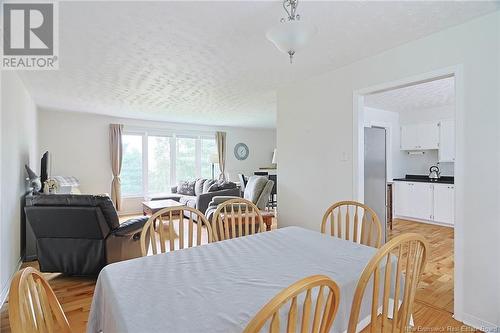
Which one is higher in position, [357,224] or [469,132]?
[469,132]

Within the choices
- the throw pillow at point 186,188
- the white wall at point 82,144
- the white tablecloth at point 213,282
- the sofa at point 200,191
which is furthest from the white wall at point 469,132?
the white wall at point 82,144

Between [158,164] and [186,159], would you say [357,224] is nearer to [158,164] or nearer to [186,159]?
[158,164]

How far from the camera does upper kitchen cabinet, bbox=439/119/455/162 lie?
502 cm

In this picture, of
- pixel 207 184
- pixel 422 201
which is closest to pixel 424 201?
pixel 422 201

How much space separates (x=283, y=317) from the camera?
96 cm

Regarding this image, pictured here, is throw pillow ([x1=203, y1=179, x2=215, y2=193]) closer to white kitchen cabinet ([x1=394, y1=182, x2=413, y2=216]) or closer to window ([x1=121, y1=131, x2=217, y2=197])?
window ([x1=121, y1=131, x2=217, y2=197])

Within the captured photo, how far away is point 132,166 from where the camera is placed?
21.6ft

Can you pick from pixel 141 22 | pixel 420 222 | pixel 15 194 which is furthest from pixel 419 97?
pixel 15 194

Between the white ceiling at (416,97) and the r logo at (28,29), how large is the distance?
396 cm

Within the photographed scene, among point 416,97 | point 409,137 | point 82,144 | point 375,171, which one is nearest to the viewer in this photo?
point 375,171

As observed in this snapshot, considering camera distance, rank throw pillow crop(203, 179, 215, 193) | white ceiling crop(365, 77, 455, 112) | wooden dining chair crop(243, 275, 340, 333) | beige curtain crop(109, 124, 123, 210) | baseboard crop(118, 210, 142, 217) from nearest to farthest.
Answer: wooden dining chair crop(243, 275, 340, 333)
white ceiling crop(365, 77, 455, 112)
throw pillow crop(203, 179, 215, 193)
beige curtain crop(109, 124, 123, 210)
baseboard crop(118, 210, 142, 217)

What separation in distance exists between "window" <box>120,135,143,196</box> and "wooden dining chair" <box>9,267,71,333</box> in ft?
19.5

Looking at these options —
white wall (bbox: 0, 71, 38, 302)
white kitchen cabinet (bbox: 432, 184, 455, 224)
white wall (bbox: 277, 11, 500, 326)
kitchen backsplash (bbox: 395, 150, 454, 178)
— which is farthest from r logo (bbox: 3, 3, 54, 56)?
kitchen backsplash (bbox: 395, 150, 454, 178)

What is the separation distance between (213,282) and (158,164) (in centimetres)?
626
